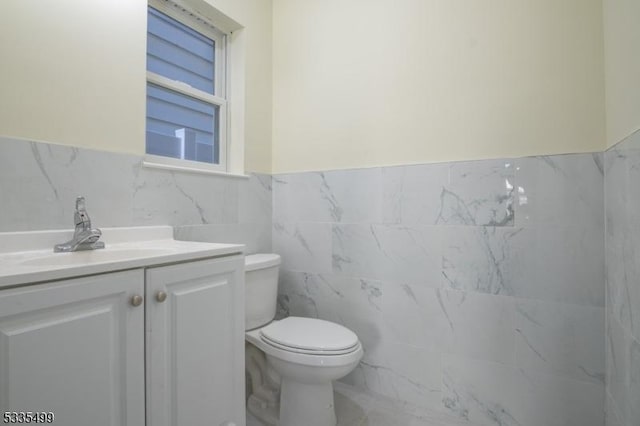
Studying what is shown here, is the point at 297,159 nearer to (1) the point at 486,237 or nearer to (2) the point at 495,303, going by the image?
(1) the point at 486,237

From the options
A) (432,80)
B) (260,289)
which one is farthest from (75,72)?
(432,80)

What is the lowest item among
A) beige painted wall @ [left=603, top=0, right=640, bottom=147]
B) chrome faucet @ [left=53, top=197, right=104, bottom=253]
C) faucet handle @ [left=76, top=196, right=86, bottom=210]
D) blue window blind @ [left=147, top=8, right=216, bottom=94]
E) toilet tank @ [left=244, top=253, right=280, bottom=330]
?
toilet tank @ [left=244, top=253, right=280, bottom=330]

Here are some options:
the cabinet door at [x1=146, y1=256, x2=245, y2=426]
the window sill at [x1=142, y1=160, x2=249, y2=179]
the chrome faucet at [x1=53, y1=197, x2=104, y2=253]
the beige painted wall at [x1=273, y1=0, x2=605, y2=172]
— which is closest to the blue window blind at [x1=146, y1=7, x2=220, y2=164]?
the window sill at [x1=142, y1=160, x2=249, y2=179]

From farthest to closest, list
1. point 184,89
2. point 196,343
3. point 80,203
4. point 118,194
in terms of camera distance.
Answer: point 184,89, point 118,194, point 80,203, point 196,343

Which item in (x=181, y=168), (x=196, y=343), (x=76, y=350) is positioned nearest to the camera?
(x=76, y=350)

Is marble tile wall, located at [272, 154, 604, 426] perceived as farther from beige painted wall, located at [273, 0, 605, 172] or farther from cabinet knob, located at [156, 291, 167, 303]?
cabinet knob, located at [156, 291, 167, 303]

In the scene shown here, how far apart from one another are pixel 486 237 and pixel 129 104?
1698 millimetres

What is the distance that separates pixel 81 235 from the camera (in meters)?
1.12

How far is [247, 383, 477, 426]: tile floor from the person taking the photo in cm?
152

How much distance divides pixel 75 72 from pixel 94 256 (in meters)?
0.71

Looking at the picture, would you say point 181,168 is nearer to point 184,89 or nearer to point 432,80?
point 184,89

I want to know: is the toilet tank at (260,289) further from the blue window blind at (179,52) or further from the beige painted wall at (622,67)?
the beige painted wall at (622,67)

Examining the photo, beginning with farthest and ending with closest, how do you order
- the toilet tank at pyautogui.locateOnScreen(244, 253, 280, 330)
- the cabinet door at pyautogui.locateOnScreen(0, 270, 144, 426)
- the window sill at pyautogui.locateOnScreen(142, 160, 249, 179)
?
the toilet tank at pyautogui.locateOnScreen(244, 253, 280, 330) → the window sill at pyautogui.locateOnScreen(142, 160, 249, 179) → the cabinet door at pyautogui.locateOnScreen(0, 270, 144, 426)

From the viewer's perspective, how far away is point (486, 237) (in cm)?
149
